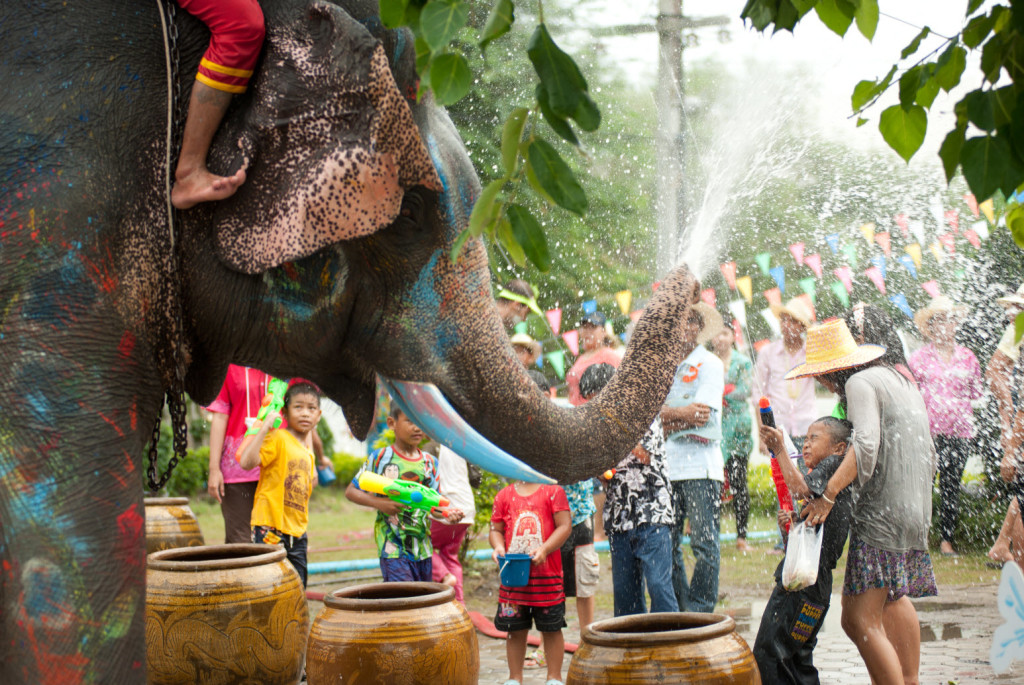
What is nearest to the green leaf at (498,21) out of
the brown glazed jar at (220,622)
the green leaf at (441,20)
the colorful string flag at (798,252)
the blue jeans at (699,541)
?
the green leaf at (441,20)

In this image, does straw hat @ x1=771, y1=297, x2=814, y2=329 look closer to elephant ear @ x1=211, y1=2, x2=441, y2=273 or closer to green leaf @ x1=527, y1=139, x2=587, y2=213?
elephant ear @ x1=211, y1=2, x2=441, y2=273

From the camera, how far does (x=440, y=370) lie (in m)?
2.32

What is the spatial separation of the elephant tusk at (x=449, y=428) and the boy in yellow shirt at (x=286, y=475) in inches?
134

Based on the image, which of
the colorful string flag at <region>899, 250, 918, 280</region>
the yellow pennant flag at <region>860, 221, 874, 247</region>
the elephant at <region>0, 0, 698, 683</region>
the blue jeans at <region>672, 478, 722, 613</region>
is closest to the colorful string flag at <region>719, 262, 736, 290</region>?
the yellow pennant flag at <region>860, 221, 874, 247</region>

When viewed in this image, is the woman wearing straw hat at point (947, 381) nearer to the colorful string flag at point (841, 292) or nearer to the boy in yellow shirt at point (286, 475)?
the colorful string flag at point (841, 292)

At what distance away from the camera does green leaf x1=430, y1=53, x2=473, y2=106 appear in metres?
1.57

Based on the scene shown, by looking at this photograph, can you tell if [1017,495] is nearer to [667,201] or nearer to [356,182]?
[356,182]

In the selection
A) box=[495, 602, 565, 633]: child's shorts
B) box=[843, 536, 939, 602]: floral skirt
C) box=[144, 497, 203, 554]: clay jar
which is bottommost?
box=[495, 602, 565, 633]: child's shorts

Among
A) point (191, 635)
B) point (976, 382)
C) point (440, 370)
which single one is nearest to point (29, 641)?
point (440, 370)

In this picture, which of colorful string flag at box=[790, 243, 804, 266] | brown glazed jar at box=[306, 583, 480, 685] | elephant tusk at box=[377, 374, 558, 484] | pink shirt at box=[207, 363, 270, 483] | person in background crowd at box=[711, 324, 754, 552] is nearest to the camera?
elephant tusk at box=[377, 374, 558, 484]

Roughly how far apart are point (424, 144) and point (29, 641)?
3.74 ft

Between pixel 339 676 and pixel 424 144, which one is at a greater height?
pixel 424 144

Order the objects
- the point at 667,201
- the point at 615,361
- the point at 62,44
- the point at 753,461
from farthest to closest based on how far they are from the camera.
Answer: the point at 753,461 → the point at 667,201 → the point at 615,361 → the point at 62,44

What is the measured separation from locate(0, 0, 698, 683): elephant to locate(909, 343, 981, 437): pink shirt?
5769 mm
